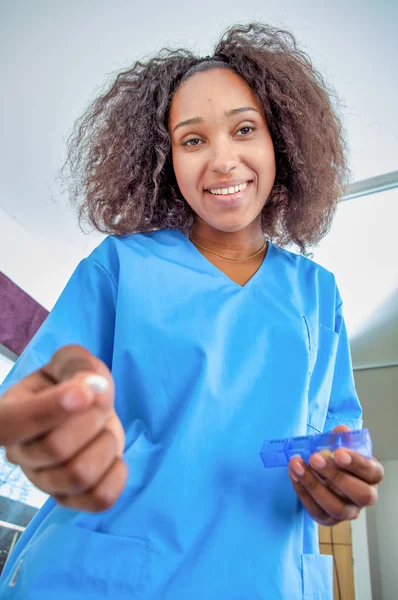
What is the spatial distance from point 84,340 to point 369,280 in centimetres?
289

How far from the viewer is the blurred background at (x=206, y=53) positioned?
1.98 metres

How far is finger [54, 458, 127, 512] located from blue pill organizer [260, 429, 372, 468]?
26 cm

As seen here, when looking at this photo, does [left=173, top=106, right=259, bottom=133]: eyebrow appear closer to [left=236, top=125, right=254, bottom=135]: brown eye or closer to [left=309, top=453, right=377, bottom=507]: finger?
[left=236, top=125, right=254, bottom=135]: brown eye

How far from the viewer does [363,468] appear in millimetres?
533

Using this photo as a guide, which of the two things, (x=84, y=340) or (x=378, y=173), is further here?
(x=378, y=173)

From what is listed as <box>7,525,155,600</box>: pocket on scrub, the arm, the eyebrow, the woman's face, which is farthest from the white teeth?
<box>7,525,155,600</box>: pocket on scrub

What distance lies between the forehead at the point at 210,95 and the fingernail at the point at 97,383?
62cm

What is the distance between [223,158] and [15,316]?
2640 millimetres

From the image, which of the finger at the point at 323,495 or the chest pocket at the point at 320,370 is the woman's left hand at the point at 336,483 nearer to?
the finger at the point at 323,495

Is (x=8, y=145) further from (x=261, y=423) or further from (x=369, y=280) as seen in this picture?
(x=261, y=423)

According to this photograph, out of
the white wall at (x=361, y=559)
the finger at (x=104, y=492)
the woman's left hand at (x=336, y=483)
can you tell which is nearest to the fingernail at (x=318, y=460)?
the woman's left hand at (x=336, y=483)

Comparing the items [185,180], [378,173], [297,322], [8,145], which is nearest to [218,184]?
[185,180]

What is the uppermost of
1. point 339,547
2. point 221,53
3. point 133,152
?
point 221,53

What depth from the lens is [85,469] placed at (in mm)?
329
